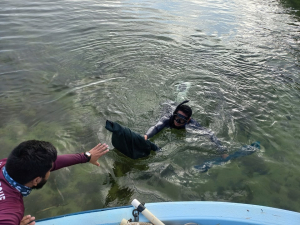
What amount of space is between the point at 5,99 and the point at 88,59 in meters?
2.46

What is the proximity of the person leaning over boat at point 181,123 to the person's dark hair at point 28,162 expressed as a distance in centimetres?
214

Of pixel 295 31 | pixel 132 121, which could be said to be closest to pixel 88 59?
pixel 132 121

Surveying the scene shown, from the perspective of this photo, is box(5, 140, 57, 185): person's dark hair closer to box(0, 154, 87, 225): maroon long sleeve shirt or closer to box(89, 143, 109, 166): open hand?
box(0, 154, 87, 225): maroon long sleeve shirt

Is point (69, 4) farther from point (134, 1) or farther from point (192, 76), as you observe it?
point (192, 76)

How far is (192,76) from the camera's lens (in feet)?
20.1

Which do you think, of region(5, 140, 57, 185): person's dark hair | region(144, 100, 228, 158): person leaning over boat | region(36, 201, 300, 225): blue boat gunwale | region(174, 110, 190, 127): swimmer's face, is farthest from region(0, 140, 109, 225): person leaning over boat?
region(174, 110, 190, 127): swimmer's face

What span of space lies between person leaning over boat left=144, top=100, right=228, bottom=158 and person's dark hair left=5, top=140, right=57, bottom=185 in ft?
7.01

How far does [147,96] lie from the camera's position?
526cm

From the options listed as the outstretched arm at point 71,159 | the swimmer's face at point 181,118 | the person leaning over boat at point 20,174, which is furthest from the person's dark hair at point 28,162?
the swimmer's face at point 181,118

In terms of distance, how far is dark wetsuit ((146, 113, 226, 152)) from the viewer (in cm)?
405

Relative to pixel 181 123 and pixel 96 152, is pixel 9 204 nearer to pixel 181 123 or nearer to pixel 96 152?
pixel 96 152

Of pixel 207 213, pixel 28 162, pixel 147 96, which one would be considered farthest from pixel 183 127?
pixel 28 162

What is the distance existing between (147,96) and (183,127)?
1306 millimetres

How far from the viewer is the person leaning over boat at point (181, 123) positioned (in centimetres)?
405
